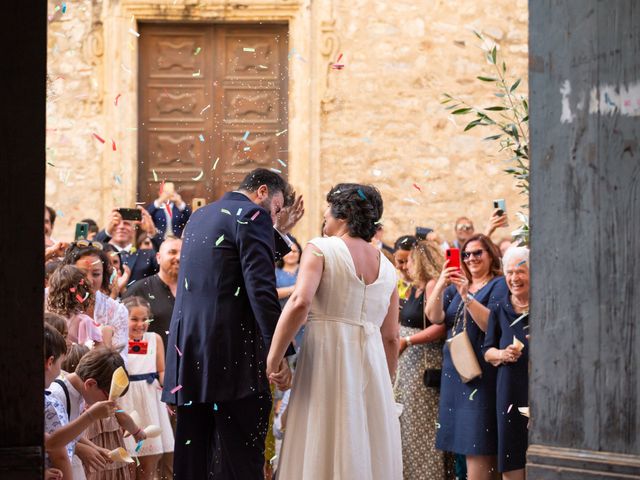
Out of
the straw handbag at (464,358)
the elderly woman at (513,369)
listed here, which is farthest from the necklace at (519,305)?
the straw handbag at (464,358)

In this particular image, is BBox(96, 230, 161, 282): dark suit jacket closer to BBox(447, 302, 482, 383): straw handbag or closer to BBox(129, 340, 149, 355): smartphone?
BBox(129, 340, 149, 355): smartphone

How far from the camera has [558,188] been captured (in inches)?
121

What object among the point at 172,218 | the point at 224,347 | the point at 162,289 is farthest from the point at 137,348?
the point at 172,218

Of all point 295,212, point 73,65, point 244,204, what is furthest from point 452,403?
point 73,65

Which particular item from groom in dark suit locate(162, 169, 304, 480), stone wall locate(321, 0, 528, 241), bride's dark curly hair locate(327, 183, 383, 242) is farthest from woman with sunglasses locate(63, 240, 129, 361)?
stone wall locate(321, 0, 528, 241)

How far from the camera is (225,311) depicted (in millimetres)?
5691

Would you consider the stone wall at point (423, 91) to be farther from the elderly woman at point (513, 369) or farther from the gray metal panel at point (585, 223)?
the gray metal panel at point (585, 223)

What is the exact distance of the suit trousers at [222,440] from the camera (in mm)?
5598

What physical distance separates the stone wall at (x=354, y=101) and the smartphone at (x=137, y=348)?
648 centimetres

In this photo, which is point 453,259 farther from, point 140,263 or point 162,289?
point 140,263

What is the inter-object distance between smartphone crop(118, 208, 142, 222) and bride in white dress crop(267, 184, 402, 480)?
12.3 feet

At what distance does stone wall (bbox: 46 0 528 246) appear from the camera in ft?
45.2
